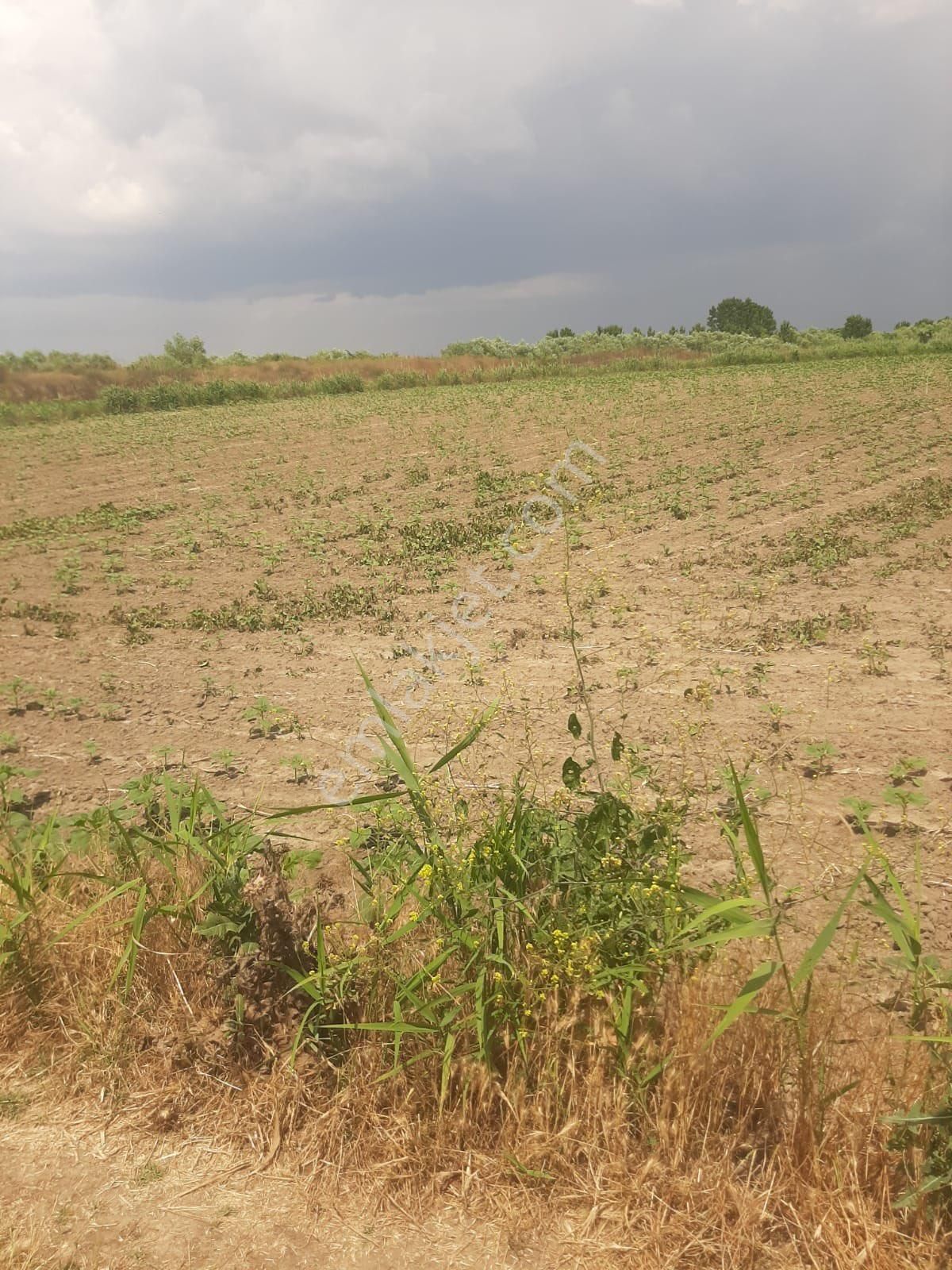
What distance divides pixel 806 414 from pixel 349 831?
15910 millimetres

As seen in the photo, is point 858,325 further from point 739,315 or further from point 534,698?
point 534,698

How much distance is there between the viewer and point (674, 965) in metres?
2.15

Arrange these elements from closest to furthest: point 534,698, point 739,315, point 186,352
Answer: point 534,698
point 186,352
point 739,315

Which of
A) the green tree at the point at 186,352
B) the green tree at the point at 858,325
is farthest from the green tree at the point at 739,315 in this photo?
the green tree at the point at 186,352

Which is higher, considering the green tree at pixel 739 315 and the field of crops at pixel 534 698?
the green tree at pixel 739 315

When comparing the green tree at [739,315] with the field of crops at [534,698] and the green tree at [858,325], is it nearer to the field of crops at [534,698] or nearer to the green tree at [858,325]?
the green tree at [858,325]

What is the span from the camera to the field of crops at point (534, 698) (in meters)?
2.13

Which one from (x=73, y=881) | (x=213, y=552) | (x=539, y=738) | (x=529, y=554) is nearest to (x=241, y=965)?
(x=73, y=881)

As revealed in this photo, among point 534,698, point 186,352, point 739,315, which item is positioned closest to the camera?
point 534,698

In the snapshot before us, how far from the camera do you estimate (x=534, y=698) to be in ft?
15.1

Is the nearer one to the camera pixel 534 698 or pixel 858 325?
pixel 534 698

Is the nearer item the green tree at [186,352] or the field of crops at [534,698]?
the field of crops at [534,698]

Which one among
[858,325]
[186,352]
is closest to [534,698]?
[186,352]

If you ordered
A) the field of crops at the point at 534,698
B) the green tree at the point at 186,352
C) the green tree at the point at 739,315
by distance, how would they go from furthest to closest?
the green tree at the point at 739,315 → the green tree at the point at 186,352 → the field of crops at the point at 534,698
